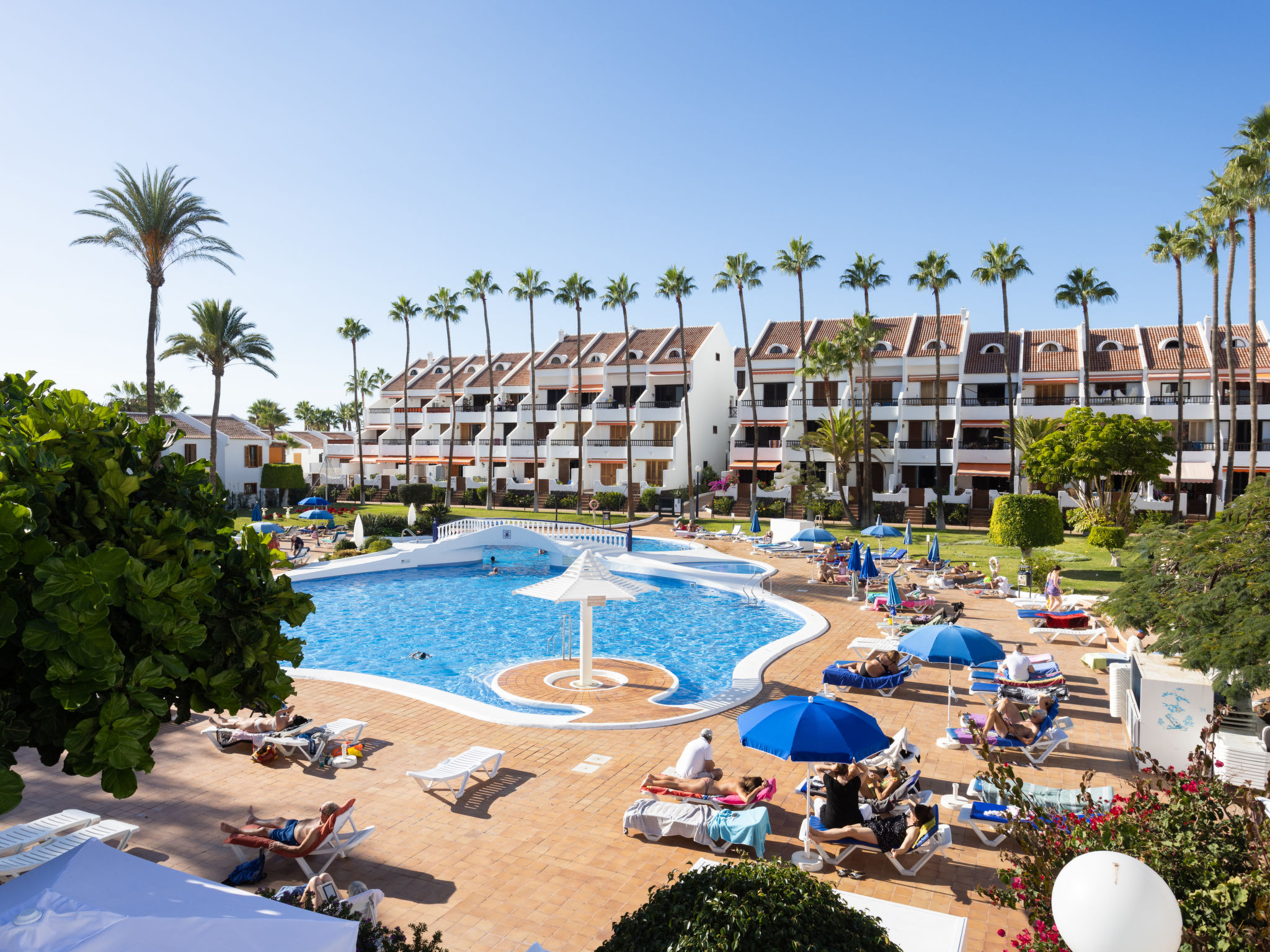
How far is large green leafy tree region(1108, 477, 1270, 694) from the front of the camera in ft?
32.6

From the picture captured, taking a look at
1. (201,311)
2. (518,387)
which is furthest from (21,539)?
(518,387)

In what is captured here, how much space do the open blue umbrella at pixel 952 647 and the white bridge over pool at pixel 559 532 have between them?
70.4ft

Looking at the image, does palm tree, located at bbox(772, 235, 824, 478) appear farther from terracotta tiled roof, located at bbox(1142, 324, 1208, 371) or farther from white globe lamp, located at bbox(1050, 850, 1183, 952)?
white globe lamp, located at bbox(1050, 850, 1183, 952)

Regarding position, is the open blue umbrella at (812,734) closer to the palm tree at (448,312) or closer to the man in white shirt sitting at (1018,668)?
the man in white shirt sitting at (1018,668)

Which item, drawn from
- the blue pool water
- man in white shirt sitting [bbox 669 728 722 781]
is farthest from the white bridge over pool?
man in white shirt sitting [bbox 669 728 722 781]

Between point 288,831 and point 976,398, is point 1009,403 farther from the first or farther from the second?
point 288,831

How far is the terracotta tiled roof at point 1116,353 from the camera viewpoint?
49.0 meters

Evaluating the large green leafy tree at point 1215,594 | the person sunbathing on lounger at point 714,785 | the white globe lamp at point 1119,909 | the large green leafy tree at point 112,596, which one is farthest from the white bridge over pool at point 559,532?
the white globe lamp at point 1119,909

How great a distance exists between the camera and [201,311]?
45.6 metres

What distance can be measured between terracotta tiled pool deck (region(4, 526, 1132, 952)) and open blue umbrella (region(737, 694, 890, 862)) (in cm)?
123

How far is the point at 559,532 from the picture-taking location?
37.8 m

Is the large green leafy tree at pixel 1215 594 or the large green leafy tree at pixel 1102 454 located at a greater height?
the large green leafy tree at pixel 1102 454

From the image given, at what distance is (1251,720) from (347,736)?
41.2 feet

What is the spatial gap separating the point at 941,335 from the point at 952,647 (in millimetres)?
46244
